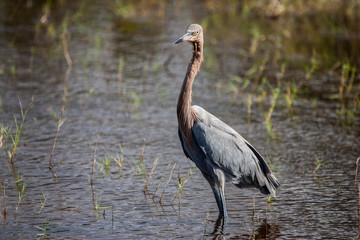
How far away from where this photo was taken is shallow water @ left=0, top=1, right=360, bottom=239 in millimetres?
5605

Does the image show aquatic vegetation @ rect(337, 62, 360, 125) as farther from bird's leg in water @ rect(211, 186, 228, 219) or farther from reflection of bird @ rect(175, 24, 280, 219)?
bird's leg in water @ rect(211, 186, 228, 219)

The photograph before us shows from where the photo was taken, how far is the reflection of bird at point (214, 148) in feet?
18.0

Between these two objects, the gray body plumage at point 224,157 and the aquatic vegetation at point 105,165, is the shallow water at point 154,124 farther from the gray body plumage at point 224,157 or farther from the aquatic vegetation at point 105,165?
the gray body plumage at point 224,157

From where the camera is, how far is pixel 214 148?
5465mm

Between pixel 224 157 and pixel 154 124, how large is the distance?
10.2ft

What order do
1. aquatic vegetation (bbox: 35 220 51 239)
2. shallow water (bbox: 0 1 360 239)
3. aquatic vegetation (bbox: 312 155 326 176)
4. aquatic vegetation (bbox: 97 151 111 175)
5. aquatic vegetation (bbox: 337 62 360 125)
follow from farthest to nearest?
1. aquatic vegetation (bbox: 337 62 360 125)
2. aquatic vegetation (bbox: 312 155 326 176)
3. aquatic vegetation (bbox: 97 151 111 175)
4. shallow water (bbox: 0 1 360 239)
5. aquatic vegetation (bbox: 35 220 51 239)

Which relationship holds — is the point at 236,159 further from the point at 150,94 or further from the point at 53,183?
the point at 150,94

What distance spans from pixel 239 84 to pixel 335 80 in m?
1.77

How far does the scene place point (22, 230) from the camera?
5.20 metres

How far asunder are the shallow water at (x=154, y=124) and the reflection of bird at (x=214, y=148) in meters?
0.37

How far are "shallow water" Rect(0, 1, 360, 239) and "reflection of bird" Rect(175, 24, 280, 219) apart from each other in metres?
0.37

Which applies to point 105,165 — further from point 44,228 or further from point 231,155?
point 231,155

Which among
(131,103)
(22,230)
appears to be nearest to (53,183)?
(22,230)

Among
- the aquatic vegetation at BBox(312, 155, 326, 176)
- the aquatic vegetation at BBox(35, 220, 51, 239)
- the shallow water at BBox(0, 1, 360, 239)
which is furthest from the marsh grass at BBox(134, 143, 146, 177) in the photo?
the aquatic vegetation at BBox(312, 155, 326, 176)
